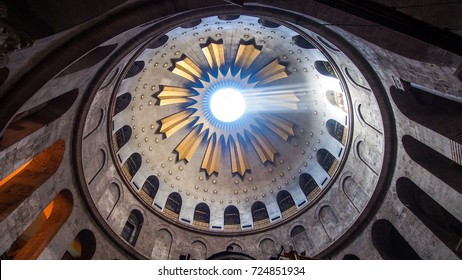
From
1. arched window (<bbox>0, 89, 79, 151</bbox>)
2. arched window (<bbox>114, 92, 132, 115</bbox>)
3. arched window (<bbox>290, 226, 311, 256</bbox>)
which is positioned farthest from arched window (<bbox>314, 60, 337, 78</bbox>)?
arched window (<bbox>0, 89, 79, 151</bbox>)

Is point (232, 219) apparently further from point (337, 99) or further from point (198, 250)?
point (337, 99)

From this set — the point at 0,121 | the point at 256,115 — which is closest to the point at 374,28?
the point at 0,121

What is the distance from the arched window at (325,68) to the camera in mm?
14127

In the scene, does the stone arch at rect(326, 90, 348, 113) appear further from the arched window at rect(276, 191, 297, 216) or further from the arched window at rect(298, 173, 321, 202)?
the arched window at rect(276, 191, 297, 216)

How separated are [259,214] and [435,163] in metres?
11.2

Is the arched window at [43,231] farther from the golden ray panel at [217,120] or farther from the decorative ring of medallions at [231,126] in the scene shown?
the golden ray panel at [217,120]

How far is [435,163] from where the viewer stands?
401 inches

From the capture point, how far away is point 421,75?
288 inches

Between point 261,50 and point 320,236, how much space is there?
35.8ft

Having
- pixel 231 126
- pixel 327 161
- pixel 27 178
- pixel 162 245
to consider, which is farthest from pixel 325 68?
pixel 27 178

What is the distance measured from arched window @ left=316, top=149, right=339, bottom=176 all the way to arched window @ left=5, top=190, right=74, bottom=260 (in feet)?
42.4

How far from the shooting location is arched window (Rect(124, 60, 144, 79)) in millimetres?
14302

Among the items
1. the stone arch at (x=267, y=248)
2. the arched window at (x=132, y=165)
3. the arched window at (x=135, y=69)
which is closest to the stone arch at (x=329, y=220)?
the stone arch at (x=267, y=248)
